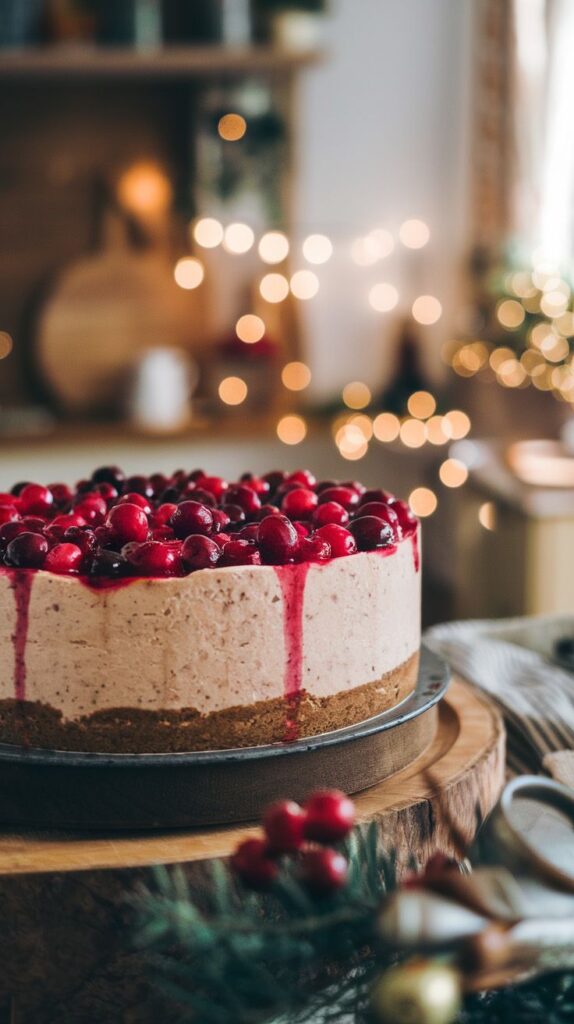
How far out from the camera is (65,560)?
3.14 feet

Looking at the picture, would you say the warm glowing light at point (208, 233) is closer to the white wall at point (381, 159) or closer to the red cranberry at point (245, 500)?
the white wall at point (381, 159)

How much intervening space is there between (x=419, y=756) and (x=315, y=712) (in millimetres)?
176

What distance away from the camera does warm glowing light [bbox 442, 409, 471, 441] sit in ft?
10.7

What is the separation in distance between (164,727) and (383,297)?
2697 mm

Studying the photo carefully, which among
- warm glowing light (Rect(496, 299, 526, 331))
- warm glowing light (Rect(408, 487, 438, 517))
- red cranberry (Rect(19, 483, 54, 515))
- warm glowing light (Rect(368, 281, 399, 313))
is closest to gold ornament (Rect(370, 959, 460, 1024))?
red cranberry (Rect(19, 483, 54, 515))

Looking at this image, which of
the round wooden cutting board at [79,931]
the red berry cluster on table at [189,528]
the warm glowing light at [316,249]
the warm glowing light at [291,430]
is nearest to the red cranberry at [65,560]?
the red berry cluster on table at [189,528]

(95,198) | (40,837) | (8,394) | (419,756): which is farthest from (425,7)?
(40,837)

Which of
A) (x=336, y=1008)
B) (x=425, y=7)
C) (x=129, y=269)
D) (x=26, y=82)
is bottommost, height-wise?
(x=336, y=1008)

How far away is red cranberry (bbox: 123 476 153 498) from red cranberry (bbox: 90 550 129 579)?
0.31m

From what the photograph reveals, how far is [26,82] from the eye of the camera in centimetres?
319

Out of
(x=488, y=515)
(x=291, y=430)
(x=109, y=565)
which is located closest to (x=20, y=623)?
(x=109, y=565)

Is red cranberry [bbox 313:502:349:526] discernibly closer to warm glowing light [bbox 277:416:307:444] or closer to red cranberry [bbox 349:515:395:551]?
red cranberry [bbox 349:515:395:551]

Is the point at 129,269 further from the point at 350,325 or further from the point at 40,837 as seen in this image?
the point at 40,837

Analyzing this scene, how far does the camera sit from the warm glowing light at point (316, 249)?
11.1ft
